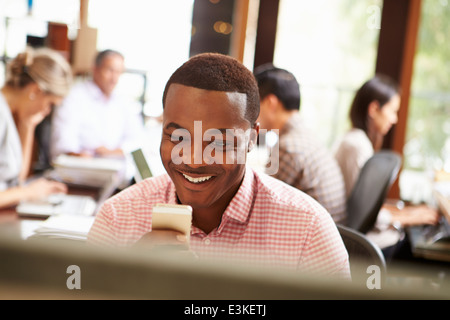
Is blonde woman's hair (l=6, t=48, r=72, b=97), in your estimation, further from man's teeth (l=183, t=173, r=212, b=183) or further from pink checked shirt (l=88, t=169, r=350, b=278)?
man's teeth (l=183, t=173, r=212, b=183)

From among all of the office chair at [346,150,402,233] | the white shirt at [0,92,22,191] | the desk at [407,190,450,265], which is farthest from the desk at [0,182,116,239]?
the desk at [407,190,450,265]

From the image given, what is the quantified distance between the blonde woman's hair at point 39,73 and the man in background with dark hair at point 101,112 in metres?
1.03

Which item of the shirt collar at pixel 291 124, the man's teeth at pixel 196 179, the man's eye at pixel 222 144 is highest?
the man's eye at pixel 222 144

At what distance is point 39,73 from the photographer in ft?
6.95

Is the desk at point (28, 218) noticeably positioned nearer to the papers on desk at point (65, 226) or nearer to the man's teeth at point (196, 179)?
the papers on desk at point (65, 226)

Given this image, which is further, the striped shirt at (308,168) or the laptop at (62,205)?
the striped shirt at (308,168)

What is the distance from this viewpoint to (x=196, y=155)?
817 mm

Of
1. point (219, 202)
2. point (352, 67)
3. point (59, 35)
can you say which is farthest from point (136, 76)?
point (219, 202)

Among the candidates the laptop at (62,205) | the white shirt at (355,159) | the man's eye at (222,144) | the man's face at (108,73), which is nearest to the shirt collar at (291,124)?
the white shirt at (355,159)

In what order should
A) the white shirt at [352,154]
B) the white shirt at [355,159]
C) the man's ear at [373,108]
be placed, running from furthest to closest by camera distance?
the man's ear at [373,108] < the white shirt at [352,154] < the white shirt at [355,159]

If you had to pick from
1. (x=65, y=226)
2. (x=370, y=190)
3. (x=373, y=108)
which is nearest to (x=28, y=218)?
(x=65, y=226)

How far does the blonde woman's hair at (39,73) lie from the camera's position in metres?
2.12

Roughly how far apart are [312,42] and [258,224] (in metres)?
3.46
